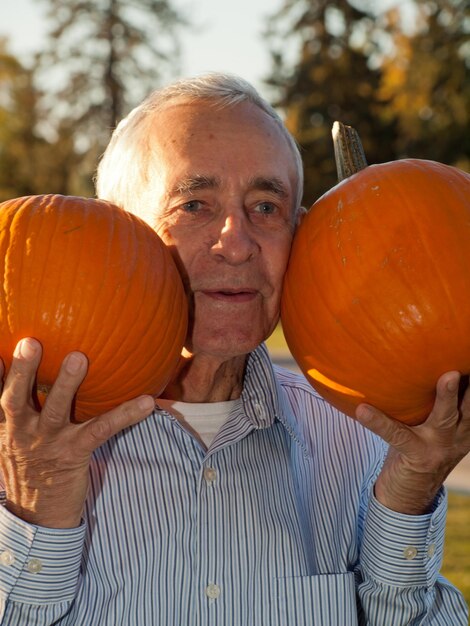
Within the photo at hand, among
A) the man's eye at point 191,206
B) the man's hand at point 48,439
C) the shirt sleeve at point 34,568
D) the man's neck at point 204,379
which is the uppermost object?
the man's eye at point 191,206

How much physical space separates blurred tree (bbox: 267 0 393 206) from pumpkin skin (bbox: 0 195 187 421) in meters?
32.7

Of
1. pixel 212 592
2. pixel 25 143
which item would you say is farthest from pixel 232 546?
pixel 25 143

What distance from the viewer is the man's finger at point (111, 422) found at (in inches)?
84.4

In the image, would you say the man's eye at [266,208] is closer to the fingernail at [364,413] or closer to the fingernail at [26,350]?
the fingernail at [364,413]

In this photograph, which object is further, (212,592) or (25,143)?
(25,143)

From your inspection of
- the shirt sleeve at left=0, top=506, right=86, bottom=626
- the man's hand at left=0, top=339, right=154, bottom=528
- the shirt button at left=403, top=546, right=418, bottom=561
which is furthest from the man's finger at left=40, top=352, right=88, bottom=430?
the shirt button at left=403, top=546, right=418, bottom=561

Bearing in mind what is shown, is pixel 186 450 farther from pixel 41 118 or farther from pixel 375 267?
pixel 41 118

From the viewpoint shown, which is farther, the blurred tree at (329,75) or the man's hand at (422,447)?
the blurred tree at (329,75)

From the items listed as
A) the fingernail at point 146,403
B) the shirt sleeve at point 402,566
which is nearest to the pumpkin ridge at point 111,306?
the fingernail at point 146,403

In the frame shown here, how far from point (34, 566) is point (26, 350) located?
0.64 m

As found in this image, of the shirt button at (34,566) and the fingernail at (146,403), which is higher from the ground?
the fingernail at (146,403)

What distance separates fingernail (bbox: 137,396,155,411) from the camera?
2164mm

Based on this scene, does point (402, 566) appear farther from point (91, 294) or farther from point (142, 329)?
point (91, 294)

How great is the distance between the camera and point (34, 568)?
2.27m
